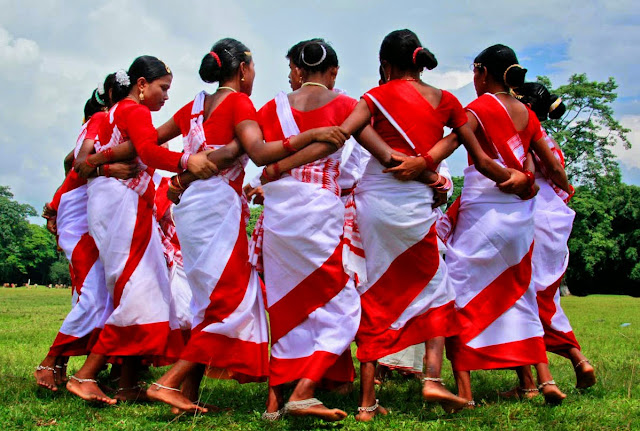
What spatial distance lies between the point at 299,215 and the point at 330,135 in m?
0.56

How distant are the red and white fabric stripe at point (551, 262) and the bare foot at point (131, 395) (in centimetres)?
331

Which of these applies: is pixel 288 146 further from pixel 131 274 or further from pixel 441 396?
A: pixel 441 396

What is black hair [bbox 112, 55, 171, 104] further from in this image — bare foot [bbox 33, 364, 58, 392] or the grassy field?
the grassy field

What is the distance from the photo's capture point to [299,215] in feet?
13.9

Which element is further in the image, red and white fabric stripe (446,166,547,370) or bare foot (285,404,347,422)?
red and white fabric stripe (446,166,547,370)

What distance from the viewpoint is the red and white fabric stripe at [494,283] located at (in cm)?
471

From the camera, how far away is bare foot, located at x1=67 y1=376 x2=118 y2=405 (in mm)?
4484

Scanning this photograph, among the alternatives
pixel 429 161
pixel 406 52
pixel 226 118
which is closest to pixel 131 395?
pixel 226 118

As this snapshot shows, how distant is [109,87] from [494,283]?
147 inches

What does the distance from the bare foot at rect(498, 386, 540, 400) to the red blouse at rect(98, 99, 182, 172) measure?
122 inches

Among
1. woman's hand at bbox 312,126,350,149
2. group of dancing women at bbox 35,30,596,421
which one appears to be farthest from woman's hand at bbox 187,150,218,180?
woman's hand at bbox 312,126,350,149

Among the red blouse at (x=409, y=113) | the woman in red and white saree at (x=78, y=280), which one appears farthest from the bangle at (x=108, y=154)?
the red blouse at (x=409, y=113)

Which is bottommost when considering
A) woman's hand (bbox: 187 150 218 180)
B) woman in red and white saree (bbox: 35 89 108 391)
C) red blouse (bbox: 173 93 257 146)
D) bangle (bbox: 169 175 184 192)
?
woman in red and white saree (bbox: 35 89 108 391)

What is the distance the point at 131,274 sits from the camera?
194 inches
